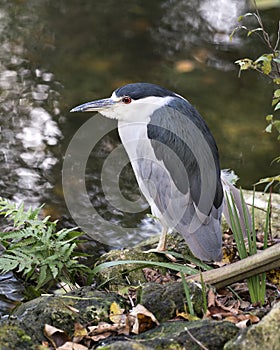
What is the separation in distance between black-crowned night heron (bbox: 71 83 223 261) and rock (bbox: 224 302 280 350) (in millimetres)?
1260

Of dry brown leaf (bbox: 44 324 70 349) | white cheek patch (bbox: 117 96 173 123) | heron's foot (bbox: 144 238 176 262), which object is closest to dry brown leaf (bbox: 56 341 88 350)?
dry brown leaf (bbox: 44 324 70 349)

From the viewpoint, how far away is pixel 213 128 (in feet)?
22.0

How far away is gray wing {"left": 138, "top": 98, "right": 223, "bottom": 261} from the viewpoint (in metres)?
3.91

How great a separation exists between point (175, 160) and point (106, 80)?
3527 mm

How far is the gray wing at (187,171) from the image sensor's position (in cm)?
391

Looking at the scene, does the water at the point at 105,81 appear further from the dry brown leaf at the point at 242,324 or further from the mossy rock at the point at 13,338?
the mossy rock at the point at 13,338

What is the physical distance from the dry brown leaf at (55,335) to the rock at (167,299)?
37 centimetres

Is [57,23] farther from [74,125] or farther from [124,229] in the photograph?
[124,229]

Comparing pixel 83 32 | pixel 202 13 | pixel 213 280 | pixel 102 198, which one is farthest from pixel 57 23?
pixel 213 280

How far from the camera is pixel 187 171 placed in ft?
13.1

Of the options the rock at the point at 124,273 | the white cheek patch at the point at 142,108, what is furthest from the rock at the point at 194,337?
the white cheek patch at the point at 142,108

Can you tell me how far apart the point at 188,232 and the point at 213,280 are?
672 millimetres

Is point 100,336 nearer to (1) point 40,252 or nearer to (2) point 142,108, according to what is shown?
(1) point 40,252

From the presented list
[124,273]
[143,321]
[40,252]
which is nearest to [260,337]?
[143,321]
